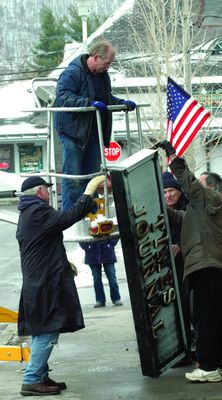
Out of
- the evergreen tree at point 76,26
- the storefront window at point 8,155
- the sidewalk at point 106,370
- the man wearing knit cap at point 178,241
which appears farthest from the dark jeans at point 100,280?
the evergreen tree at point 76,26

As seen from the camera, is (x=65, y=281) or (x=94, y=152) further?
(x=94, y=152)

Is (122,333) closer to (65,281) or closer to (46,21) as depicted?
(65,281)

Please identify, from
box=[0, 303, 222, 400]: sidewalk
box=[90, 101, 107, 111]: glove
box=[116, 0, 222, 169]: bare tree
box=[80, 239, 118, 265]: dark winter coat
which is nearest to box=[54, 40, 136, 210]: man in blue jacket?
box=[90, 101, 107, 111]: glove

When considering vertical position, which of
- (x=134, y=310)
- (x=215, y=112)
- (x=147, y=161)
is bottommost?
(x=215, y=112)

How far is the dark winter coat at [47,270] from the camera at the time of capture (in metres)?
7.13

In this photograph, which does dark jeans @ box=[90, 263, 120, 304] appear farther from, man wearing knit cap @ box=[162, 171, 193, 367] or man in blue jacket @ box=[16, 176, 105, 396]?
man in blue jacket @ box=[16, 176, 105, 396]

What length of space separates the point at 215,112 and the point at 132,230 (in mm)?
21166

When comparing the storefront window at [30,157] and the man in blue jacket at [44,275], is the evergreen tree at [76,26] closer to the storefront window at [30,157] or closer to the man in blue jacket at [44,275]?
the storefront window at [30,157]

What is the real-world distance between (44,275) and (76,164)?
46.3 inches

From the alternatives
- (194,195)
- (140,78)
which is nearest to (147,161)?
(194,195)

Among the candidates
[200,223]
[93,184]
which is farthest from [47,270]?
[200,223]

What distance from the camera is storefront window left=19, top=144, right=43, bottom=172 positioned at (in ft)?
137

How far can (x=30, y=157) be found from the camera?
42.1m

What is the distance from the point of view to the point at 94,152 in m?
8.00
